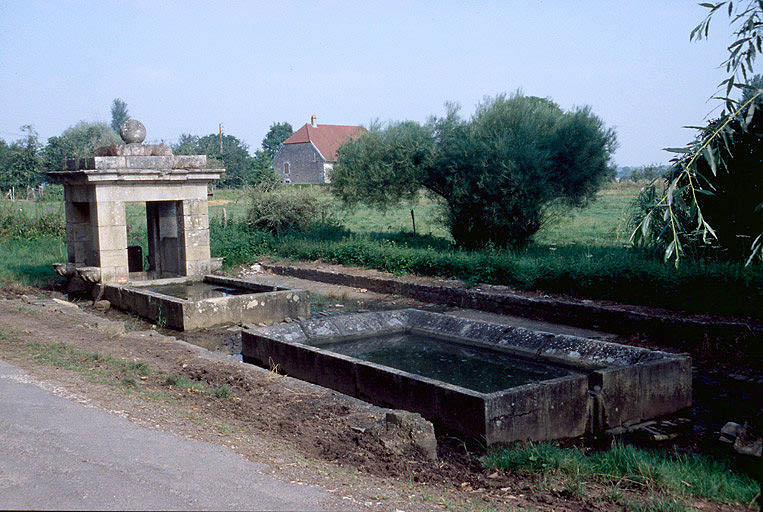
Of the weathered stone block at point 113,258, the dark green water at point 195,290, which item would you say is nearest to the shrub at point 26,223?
the weathered stone block at point 113,258

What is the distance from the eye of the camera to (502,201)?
57.1 feet

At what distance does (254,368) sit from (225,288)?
6.29 metres

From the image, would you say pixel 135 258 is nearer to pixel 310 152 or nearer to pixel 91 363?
pixel 91 363

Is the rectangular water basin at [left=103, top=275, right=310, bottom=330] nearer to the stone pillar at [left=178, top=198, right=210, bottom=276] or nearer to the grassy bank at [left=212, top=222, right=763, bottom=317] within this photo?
the stone pillar at [left=178, top=198, right=210, bottom=276]

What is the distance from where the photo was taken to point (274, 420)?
19.0ft

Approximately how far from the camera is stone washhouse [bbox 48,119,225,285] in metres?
13.1

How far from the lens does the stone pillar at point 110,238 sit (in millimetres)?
13148

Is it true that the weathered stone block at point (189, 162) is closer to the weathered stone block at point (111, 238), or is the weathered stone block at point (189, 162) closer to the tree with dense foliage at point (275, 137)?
the weathered stone block at point (111, 238)

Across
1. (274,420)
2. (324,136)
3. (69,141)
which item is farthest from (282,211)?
(324,136)

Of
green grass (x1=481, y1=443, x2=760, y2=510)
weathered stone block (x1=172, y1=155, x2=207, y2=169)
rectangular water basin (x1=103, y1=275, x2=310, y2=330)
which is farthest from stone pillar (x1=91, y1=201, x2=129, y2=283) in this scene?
green grass (x1=481, y1=443, x2=760, y2=510)

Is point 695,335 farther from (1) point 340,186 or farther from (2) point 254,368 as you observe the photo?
(1) point 340,186

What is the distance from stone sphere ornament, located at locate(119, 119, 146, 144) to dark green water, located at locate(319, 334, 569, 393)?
24.7ft

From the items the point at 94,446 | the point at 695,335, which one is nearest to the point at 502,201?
the point at 695,335

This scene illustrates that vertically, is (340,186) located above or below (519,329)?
above
